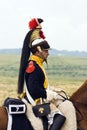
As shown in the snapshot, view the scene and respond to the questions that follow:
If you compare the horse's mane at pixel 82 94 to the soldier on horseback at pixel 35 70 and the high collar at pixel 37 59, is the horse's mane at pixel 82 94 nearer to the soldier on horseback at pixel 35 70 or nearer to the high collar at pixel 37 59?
the soldier on horseback at pixel 35 70

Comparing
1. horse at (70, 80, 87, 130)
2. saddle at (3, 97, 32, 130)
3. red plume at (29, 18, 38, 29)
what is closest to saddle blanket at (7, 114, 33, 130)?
saddle at (3, 97, 32, 130)

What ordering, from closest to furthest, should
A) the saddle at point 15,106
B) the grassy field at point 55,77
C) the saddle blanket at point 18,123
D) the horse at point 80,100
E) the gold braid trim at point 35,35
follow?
the saddle blanket at point 18,123, the saddle at point 15,106, the horse at point 80,100, the gold braid trim at point 35,35, the grassy field at point 55,77

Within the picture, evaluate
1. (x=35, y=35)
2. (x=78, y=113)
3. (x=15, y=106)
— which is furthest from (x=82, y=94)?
(x=35, y=35)

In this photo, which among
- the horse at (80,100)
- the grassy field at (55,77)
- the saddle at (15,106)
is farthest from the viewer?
the grassy field at (55,77)

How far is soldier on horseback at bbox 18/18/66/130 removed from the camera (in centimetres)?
812

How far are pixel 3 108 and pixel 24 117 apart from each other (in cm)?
41

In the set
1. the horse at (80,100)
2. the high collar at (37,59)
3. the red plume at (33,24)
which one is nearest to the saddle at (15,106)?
the high collar at (37,59)

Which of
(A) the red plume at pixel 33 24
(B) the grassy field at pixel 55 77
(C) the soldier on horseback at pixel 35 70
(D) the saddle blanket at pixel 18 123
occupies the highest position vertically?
(A) the red plume at pixel 33 24

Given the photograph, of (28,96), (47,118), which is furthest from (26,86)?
(47,118)

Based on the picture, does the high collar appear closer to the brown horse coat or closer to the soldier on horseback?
the soldier on horseback

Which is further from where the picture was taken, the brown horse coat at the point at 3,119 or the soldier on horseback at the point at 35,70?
the soldier on horseback at the point at 35,70

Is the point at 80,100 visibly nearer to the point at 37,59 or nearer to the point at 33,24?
the point at 37,59

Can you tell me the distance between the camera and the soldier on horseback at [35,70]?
812 centimetres

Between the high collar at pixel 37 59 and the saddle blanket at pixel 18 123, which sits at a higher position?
the high collar at pixel 37 59
